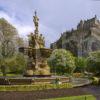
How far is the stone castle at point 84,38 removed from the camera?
458 feet

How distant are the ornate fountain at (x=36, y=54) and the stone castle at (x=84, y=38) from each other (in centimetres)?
9920

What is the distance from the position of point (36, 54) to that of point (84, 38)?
107220mm

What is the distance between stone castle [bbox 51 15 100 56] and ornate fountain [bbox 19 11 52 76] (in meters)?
99.2

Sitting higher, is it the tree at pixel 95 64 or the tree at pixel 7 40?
the tree at pixel 7 40

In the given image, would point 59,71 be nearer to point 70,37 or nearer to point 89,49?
point 89,49

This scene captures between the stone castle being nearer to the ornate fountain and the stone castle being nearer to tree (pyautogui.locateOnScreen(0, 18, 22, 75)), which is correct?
tree (pyautogui.locateOnScreen(0, 18, 22, 75))

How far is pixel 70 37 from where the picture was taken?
152 metres

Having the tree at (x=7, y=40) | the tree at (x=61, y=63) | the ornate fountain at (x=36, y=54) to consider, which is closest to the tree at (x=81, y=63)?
the tree at (x=61, y=63)

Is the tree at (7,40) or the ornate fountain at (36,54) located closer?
the ornate fountain at (36,54)

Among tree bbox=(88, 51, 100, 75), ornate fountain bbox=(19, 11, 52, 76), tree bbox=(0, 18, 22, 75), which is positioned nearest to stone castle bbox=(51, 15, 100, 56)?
tree bbox=(88, 51, 100, 75)

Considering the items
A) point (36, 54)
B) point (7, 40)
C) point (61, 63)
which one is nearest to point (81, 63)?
point (61, 63)

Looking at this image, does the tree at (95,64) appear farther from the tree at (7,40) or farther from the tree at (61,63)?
the tree at (7,40)

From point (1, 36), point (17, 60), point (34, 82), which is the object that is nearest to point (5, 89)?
point (34, 82)

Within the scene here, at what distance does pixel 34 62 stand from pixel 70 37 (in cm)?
11366
